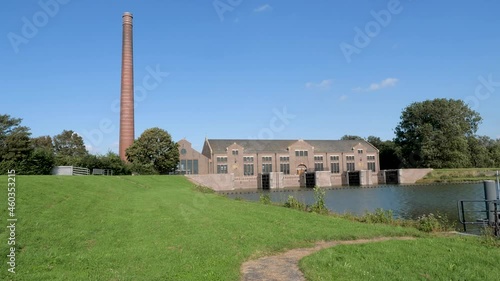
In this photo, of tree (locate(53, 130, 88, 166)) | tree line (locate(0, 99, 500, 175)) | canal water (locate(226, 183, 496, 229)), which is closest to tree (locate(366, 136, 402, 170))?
tree line (locate(0, 99, 500, 175))

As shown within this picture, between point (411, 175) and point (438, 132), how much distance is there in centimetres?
1304

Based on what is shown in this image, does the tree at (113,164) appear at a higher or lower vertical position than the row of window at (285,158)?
lower

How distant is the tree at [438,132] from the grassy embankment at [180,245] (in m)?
91.1

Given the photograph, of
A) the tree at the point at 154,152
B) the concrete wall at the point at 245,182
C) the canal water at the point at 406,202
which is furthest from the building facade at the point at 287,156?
the canal water at the point at 406,202

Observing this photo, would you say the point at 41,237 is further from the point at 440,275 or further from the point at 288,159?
the point at 288,159

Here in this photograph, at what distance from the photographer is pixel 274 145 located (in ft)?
344

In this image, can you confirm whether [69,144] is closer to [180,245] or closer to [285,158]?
[285,158]

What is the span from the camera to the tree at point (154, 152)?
72988 mm

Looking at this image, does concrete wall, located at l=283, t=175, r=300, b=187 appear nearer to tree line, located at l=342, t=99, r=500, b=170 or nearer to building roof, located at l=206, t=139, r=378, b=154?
building roof, located at l=206, t=139, r=378, b=154

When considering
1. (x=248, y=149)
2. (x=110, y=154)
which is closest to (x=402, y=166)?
(x=248, y=149)

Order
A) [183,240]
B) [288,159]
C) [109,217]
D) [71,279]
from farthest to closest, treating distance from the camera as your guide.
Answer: [288,159] → [109,217] → [183,240] → [71,279]

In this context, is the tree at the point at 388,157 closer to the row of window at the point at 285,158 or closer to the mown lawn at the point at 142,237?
the row of window at the point at 285,158

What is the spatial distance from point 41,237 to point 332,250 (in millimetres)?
8656

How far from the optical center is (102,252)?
1038 cm
